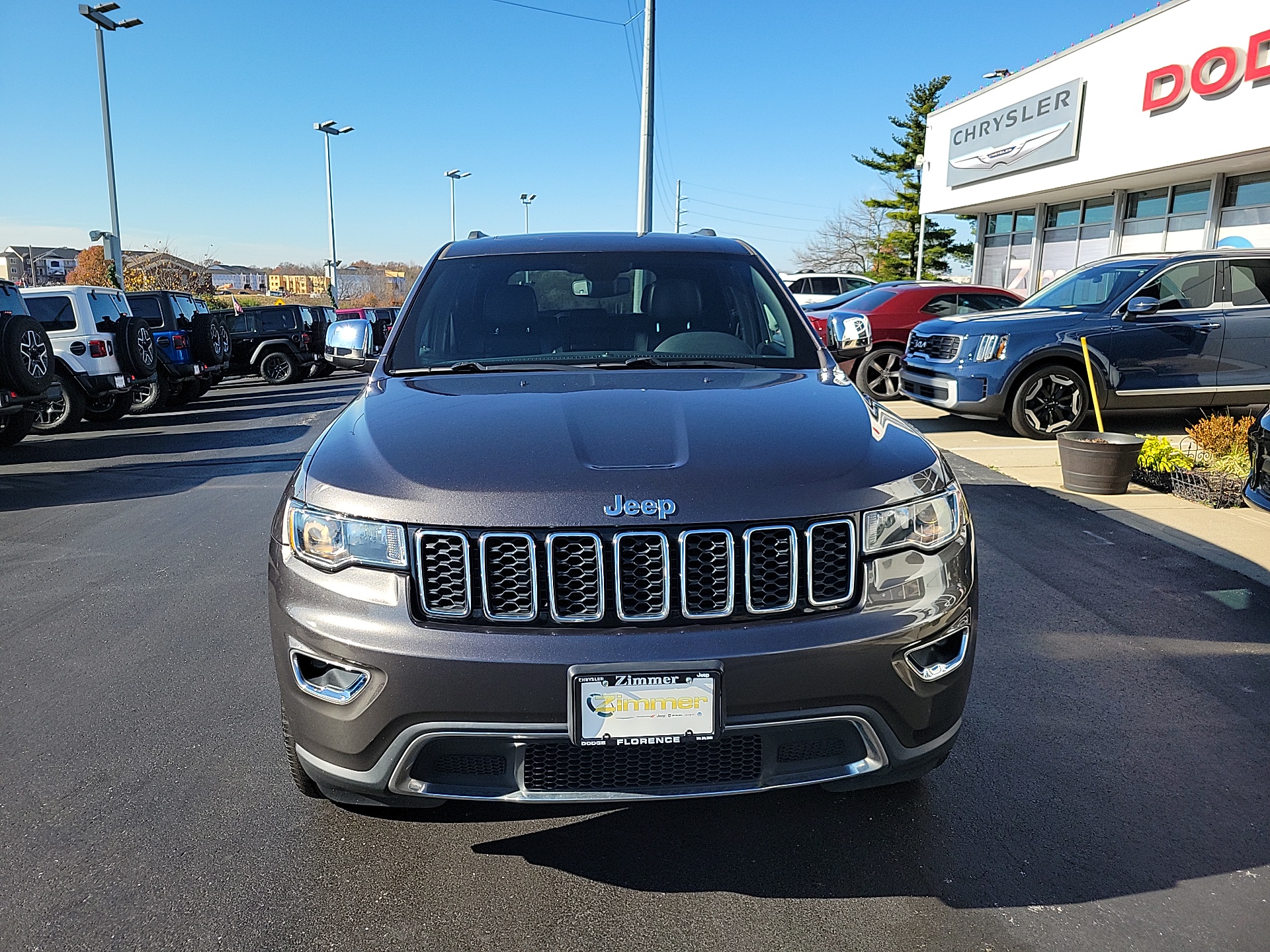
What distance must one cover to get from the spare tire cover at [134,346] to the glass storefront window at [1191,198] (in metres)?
18.3

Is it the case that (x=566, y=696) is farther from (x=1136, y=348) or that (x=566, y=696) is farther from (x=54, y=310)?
(x=54, y=310)

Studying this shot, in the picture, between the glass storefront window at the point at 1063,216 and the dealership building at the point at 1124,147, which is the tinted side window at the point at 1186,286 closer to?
the dealership building at the point at 1124,147

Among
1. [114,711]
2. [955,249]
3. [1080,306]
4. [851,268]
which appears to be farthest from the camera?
[851,268]

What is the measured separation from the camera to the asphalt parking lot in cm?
234

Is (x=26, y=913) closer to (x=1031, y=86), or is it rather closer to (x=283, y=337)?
(x=283, y=337)

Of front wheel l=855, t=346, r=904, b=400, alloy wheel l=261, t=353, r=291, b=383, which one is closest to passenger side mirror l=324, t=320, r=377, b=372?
front wheel l=855, t=346, r=904, b=400

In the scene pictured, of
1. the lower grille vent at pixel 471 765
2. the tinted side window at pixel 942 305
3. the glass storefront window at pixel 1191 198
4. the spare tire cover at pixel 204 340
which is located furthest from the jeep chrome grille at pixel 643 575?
the glass storefront window at pixel 1191 198

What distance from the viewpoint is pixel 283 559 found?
93.5 inches

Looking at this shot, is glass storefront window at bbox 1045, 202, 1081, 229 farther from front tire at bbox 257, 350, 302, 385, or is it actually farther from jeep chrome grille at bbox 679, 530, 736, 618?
jeep chrome grille at bbox 679, 530, 736, 618

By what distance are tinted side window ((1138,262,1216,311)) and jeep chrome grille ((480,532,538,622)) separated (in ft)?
30.2

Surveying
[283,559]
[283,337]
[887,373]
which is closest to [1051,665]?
[283,559]

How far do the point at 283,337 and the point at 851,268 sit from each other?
43.1 metres

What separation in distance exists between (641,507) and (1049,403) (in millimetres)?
8592

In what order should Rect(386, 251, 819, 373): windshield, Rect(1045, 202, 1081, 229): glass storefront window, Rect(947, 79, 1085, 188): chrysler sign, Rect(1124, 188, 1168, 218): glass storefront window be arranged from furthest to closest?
Rect(1045, 202, 1081, 229): glass storefront window
Rect(947, 79, 1085, 188): chrysler sign
Rect(1124, 188, 1168, 218): glass storefront window
Rect(386, 251, 819, 373): windshield
